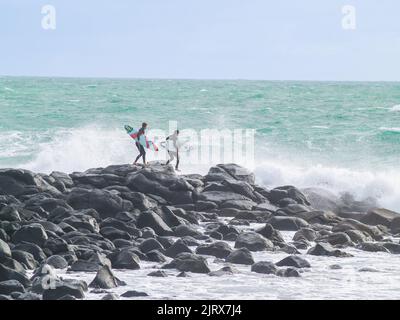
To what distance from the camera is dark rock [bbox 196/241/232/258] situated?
13.8 metres

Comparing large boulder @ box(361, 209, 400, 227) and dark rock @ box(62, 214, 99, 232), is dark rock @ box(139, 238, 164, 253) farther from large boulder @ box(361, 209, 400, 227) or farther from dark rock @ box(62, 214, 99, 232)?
large boulder @ box(361, 209, 400, 227)

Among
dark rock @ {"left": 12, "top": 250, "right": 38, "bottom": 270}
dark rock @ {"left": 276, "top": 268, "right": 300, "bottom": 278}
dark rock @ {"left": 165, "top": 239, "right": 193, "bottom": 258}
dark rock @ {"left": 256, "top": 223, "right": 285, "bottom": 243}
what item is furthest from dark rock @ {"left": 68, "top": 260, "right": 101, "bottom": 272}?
dark rock @ {"left": 256, "top": 223, "right": 285, "bottom": 243}

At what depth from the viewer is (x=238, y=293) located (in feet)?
37.0

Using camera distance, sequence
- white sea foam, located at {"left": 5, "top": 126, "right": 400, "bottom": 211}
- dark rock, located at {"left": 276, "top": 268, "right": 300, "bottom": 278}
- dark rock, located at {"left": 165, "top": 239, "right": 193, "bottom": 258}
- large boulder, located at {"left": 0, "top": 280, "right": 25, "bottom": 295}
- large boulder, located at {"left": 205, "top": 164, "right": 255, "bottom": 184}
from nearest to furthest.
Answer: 1. large boulder, located at {"left": 0, "top": 280, "right": 25, "bottom": 295}
2. dark rock, located at {"left": 276, "top": 268, "right": 300, "bottom": 278}
3. dark rock, located at {"left": 165, "top": 239, "right": 193, "bottom": 258}
4. large boulder, located at {"left": 205, "top": 164, "right": 255, "bottom": 184}
5. white sea foam, located at {"left": 5, "top": 126, "right": 400, "bottom": 211}

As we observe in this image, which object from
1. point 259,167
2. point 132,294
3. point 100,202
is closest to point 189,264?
point 132,294

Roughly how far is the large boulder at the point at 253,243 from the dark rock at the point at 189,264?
189 centimetres

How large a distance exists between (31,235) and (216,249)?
128 inches

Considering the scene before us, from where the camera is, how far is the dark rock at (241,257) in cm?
1330

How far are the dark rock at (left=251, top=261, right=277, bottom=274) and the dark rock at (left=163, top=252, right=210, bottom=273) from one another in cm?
80
